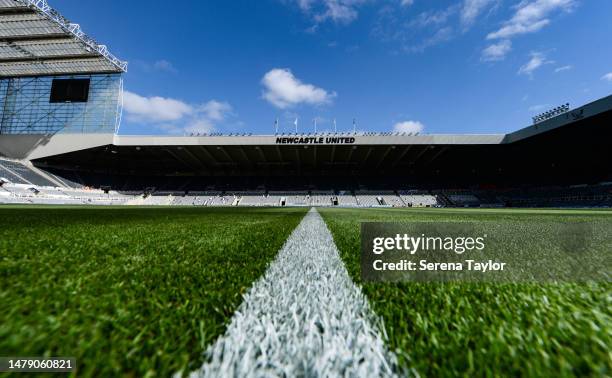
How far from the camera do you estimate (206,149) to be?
32531 mm

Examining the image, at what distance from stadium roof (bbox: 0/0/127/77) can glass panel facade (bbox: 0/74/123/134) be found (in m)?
1.20

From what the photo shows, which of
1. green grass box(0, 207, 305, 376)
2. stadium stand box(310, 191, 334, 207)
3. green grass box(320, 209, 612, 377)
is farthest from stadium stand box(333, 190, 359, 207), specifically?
green grass box(320, 209, 612, 377)

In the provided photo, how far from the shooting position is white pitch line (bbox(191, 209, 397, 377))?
0.47 meters

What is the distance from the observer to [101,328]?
0.59 metres

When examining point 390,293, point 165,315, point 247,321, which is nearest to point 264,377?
point 247,321

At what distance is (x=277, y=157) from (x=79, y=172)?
25934 mm

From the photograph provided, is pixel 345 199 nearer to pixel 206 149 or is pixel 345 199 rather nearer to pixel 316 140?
pixel 316 140

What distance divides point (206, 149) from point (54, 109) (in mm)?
19623

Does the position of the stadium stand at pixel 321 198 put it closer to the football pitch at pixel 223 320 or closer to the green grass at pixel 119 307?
the green grass at pixel 119 307

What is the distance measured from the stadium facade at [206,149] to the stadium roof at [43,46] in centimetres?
10

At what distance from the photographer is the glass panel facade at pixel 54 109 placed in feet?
108

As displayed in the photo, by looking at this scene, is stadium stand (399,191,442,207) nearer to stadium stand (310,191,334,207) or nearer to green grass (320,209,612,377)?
stadium stand (310,191,334,207)

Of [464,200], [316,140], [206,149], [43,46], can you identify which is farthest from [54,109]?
[464,200]

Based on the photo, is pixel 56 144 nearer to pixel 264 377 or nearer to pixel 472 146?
pixel 264 377
